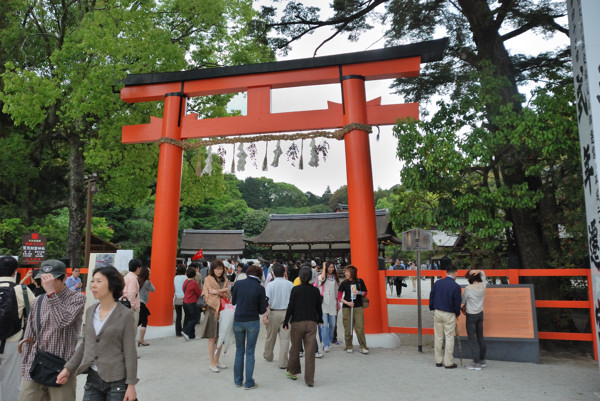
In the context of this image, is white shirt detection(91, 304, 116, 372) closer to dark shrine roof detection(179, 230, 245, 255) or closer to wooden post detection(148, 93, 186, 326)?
wooden post detection(148, 93, 186, 326)

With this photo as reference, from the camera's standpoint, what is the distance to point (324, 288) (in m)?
7.66

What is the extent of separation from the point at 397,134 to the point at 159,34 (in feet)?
27.5

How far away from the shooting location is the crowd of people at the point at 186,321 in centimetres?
291

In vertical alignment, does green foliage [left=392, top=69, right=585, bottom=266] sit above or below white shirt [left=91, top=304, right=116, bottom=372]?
above

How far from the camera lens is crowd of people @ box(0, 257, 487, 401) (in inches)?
115

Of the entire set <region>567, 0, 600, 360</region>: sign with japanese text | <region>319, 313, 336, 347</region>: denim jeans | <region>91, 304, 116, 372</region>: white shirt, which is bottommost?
<region>319, 313, 336, 347</region>: denim jeans

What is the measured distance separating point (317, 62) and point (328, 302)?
5071 mm

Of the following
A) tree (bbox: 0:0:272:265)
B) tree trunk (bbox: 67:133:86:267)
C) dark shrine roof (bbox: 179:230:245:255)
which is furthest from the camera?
dark shrine roof (bbox: 179:230:245:255)

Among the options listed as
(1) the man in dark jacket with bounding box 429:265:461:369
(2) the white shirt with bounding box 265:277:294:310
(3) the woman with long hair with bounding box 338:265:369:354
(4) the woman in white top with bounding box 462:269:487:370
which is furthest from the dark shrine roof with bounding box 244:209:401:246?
(2) the white shirt with bounding box 265:277:294:310

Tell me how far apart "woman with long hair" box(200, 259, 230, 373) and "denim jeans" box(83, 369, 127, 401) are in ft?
9.81

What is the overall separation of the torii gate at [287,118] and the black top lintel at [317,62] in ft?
0.07

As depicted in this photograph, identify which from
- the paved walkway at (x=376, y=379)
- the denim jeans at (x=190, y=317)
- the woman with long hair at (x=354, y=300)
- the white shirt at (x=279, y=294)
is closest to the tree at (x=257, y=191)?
the denim jeans at (x=190, y=317)

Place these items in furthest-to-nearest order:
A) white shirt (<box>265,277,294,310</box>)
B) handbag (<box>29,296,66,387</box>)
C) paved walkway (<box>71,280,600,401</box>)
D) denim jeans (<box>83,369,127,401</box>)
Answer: white shirt (<box>265,277,294,310</box>) < paved walkway (<box>71,280,600,401</box>) < handbag (<box>29,296,66,387</box>) < denim jeans (<box>83,369,127,401</box>)

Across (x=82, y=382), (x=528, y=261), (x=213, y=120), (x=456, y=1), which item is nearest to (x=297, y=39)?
(x=213, y=120)
